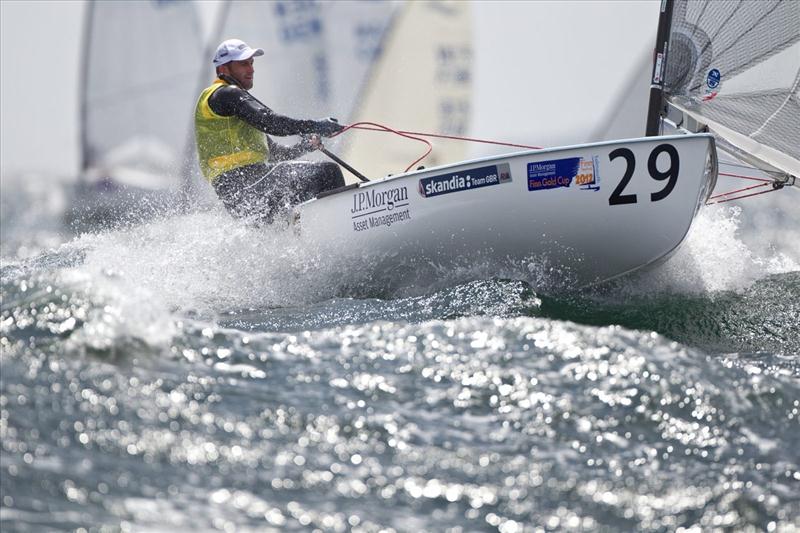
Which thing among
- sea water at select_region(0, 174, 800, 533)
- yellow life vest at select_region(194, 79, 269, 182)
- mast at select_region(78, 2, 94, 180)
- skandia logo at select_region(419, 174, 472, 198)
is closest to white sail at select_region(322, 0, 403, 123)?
mast at select_region(78, 2, 94, 180)

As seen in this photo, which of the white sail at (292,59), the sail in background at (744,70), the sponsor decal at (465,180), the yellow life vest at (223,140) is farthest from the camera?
the white sail at (292,59)

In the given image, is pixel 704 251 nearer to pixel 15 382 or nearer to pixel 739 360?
pixel 739 360

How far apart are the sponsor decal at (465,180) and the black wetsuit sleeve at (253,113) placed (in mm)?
611

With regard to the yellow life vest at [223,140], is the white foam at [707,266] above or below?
below

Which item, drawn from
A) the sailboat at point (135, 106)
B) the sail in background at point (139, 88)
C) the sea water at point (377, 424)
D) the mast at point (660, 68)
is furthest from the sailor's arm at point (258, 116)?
the sail in background at point (139, 88)

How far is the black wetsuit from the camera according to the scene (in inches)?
159

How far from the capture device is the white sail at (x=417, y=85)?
26.6 feet

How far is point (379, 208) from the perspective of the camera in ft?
12.3

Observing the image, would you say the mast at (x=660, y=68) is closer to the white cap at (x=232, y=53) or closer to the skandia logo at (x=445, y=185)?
the skandia logo at (x=445, y=185)

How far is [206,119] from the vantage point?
13.8ft

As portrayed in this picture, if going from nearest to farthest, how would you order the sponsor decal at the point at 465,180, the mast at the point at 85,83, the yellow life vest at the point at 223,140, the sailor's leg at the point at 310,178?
1. the sponsor decal at the point at 465,180
2. the sailor's leg at the point at 310,178
3. the yellow life vest at the point at 223,140
4. the mast at the point at 85,83

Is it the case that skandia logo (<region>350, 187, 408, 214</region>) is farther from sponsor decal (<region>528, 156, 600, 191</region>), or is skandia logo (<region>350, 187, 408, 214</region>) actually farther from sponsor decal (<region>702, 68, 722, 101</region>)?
sponsor decal (<region>702, 68, 722, 101</region>)

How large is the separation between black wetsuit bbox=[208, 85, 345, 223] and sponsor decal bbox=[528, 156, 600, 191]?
0.90 metres

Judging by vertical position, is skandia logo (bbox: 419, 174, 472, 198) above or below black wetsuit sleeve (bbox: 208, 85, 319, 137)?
below
